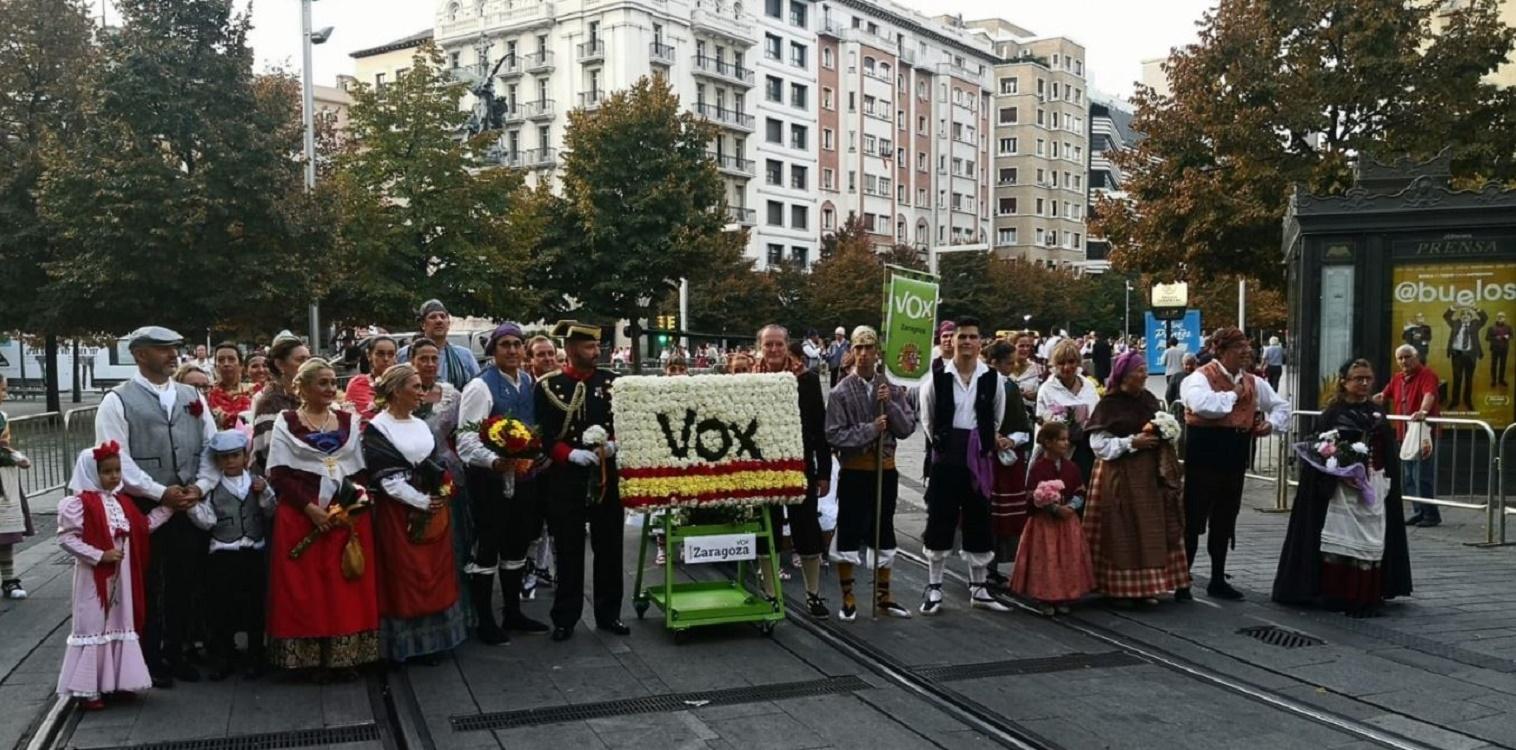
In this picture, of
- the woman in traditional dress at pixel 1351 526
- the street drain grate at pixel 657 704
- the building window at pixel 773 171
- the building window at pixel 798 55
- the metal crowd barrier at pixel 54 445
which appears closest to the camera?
the street drain grate at pixel 657 704

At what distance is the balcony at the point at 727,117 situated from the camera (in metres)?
71.4

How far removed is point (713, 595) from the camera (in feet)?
26.9

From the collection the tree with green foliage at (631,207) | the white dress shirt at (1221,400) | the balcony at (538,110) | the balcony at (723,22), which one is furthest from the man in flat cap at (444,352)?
the balcony at (723,22)

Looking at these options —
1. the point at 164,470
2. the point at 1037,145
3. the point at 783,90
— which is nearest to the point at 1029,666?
the point at 164,470

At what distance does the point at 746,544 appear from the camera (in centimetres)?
798

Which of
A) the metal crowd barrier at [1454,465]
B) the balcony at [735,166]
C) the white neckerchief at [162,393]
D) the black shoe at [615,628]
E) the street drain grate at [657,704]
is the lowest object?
the street drain grate at [657,704]

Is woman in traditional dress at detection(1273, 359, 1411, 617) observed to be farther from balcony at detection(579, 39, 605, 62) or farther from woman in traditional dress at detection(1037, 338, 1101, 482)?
balcony at detection(579, 39, 605, 62)

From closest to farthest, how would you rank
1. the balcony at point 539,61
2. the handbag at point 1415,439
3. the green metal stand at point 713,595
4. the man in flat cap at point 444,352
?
the green metal stand at point 713,595 → the man in flat cap at point 444,352 → the handbag at point 1415,439 → the balcony at point 539,61

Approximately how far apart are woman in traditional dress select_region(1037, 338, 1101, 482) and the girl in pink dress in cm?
632

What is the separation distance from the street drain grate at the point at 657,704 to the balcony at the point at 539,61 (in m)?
67.2

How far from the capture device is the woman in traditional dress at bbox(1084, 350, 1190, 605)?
868 centimetres

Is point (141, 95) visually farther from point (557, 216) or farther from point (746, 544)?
point (746, 544)

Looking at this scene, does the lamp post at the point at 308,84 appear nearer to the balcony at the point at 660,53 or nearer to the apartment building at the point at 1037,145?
the balcony at the point at 660,53

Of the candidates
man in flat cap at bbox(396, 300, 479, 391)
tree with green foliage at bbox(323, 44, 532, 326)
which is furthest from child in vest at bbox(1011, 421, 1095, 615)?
tree with green foliage at bbox(323, 44, 532, 326)
